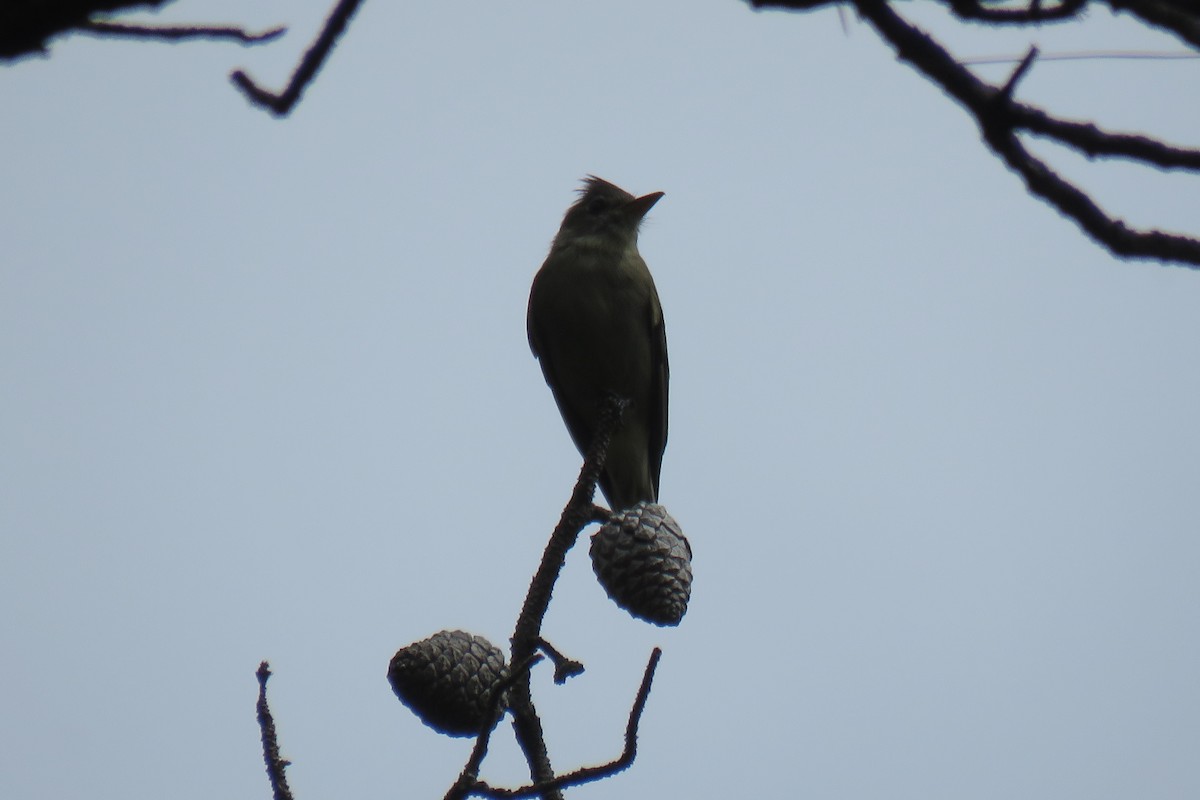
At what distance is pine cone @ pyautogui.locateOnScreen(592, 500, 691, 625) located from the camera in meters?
3.47

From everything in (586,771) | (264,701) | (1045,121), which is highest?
(1045,121)

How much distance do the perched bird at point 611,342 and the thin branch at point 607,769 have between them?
164 inches

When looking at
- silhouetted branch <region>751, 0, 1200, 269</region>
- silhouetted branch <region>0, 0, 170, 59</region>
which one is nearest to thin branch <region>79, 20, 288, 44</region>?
silhouetted branch <region>0, 0, 170, 59</region>

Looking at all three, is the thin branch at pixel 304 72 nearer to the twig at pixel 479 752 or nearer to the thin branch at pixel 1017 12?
the thin branch at pixel 1017 12

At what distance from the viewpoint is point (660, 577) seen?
3.47 metres

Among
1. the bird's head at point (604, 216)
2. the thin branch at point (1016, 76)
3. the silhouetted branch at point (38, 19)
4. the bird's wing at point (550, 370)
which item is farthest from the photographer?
the bird's head at point (604, 216)

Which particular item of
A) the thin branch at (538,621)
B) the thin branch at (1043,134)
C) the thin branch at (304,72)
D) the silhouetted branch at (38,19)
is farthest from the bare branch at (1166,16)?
the thin branch at (538,621)

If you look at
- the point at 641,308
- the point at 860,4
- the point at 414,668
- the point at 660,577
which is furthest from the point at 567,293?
the point at 860,4

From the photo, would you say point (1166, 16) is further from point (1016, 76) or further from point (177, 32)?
point (177, 32)

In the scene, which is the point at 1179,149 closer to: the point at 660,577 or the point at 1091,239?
the point at 1091,239

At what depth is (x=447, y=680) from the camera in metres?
2.94

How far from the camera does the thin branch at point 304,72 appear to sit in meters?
1.47

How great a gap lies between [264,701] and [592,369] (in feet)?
14.5

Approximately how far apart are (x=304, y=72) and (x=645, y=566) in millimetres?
2251
